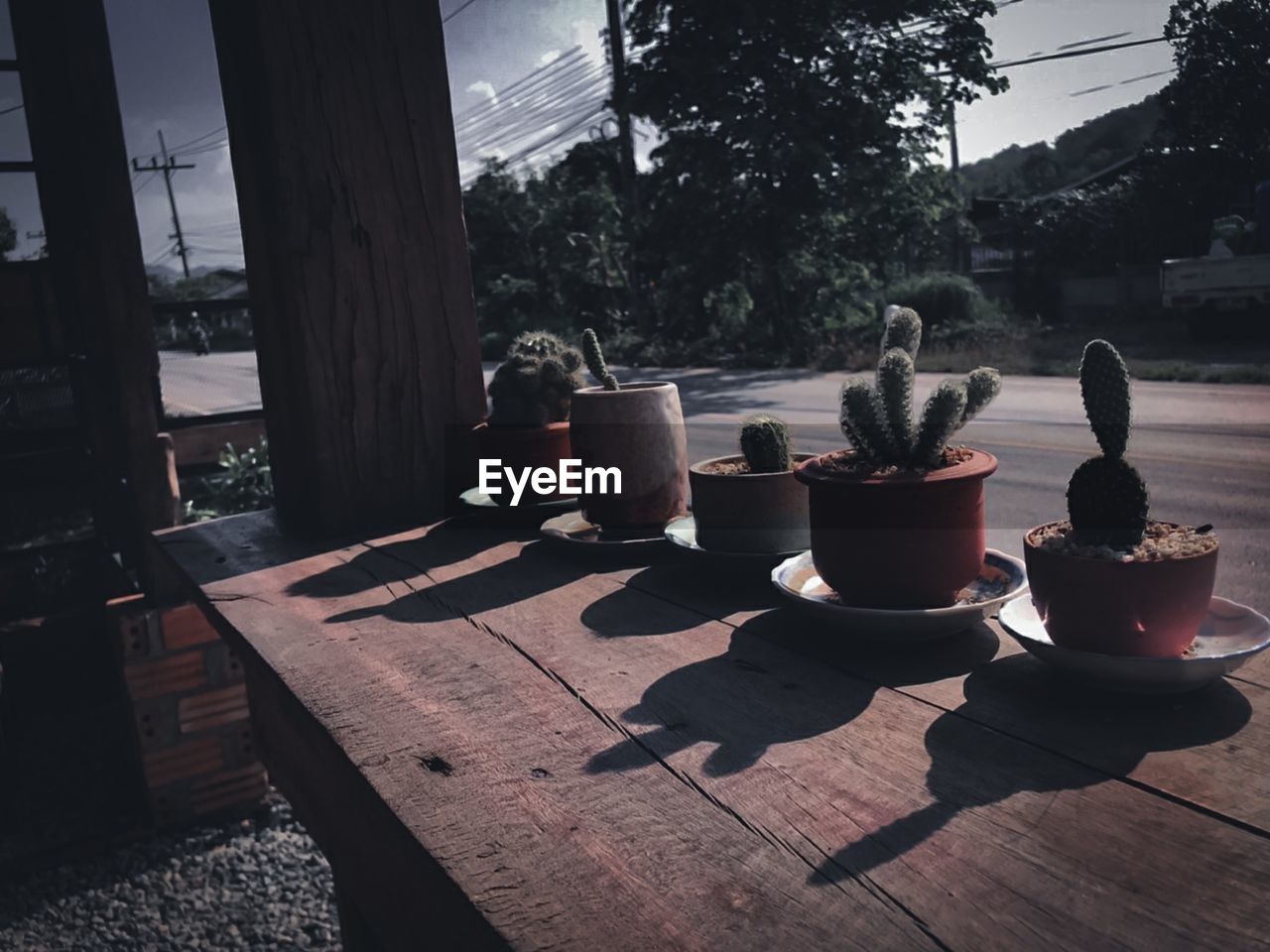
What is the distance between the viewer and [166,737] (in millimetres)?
2402

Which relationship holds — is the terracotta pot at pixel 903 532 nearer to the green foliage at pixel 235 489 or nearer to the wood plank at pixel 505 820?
the wood plank at pixel 505 820

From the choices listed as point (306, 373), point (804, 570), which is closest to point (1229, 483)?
point (804, 570)

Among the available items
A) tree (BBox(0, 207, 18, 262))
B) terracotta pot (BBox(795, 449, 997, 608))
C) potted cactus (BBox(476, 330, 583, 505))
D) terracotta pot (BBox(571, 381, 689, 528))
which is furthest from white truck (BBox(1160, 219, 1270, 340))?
tree (BBox(0, 207, 18, 262))

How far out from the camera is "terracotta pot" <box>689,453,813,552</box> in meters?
1.10

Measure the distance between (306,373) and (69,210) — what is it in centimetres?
157

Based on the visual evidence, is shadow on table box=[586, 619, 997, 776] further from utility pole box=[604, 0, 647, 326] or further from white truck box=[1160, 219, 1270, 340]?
utility pole box=[604, 0, 647, 326]

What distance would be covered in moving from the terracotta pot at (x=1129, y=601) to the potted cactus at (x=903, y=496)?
0.38 ft

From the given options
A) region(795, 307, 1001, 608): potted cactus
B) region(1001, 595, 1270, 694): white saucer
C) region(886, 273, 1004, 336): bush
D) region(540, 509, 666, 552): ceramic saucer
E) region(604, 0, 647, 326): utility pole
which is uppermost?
region(604, 0, 647, 326): utility pole

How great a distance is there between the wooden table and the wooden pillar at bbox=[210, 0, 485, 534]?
21.5 inches

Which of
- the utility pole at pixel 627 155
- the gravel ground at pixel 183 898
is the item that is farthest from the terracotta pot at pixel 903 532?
the utility pole at pixel 627 155

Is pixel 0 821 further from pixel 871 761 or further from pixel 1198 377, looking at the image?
pixel 1198 377

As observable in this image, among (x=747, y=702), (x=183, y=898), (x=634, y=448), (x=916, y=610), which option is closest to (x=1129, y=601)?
(x=916, y=610)

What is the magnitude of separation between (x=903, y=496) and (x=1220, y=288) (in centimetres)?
36

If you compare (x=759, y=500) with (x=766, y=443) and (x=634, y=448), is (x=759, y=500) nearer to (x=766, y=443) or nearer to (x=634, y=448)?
(x=766, y=443)
